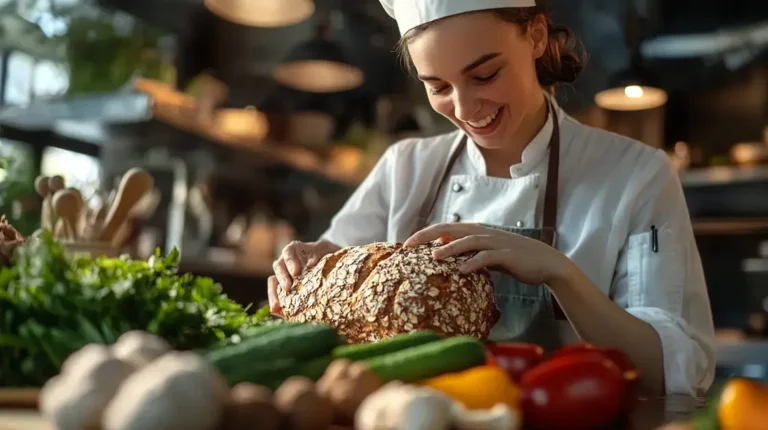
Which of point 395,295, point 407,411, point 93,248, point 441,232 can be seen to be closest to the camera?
point 407,411

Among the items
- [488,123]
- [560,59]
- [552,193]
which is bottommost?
[552,193]

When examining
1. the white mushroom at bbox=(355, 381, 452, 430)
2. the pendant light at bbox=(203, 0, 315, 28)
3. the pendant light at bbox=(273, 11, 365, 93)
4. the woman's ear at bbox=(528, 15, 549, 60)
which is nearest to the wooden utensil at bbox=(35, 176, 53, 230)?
the woman's ear at bbox=(528, 15, 549, 60)

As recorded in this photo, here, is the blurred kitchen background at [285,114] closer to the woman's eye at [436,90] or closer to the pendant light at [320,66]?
the pendant light at [320,66]

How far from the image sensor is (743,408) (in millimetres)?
721

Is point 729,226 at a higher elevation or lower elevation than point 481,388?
higher

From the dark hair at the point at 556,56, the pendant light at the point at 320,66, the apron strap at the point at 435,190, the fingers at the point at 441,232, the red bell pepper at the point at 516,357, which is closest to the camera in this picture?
the red bell pepper at the point at 516,357

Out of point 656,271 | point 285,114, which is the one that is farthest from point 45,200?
point 285,114

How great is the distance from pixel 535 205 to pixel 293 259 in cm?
57

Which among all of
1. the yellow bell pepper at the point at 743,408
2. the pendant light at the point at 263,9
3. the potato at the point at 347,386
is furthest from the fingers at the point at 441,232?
the pendant light at the point at 263,9

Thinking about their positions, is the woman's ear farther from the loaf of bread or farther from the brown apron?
the loaf of bread

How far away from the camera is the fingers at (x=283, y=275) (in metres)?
1.50

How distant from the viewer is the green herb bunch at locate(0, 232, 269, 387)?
3.03 feet

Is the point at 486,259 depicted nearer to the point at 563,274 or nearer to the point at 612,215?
the point at 563,274

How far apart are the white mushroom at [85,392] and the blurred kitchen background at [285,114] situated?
314 cm
